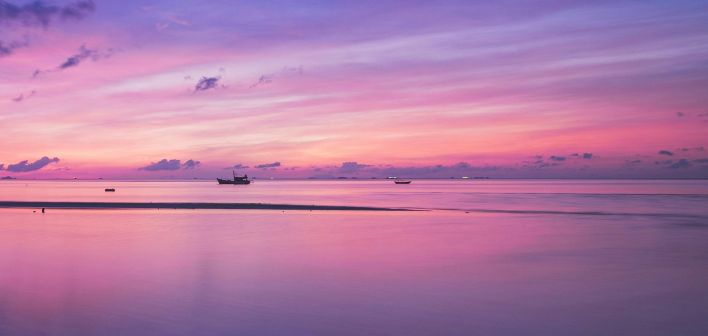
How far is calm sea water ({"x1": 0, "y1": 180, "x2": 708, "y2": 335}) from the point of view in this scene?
12.8 metres

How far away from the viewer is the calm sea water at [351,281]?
42.1 ft

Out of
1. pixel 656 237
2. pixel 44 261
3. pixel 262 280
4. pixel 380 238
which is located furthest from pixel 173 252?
pixel 656 237

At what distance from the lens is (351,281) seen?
1833cm

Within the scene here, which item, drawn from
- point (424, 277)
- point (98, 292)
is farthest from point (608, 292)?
point (98, 292)

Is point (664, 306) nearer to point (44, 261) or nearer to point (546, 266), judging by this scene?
point (546, 266)

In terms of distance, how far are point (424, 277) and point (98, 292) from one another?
30.1 ft

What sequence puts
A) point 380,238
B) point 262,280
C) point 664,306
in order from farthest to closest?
1. point 380,238
2. point 262,280
3. point 664,306

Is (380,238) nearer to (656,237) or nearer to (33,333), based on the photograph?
(656,237)

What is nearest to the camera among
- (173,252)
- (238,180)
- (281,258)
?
(281,258)

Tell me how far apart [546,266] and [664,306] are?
652cm

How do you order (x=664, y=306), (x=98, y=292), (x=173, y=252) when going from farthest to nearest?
(x=173, y=252) < (x=98, y=292) < (x=664, y=306)

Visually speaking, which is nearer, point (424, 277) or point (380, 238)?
point (424, 277)

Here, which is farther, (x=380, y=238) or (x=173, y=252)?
(x=380, y=238)

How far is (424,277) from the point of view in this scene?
1891 centimetres
